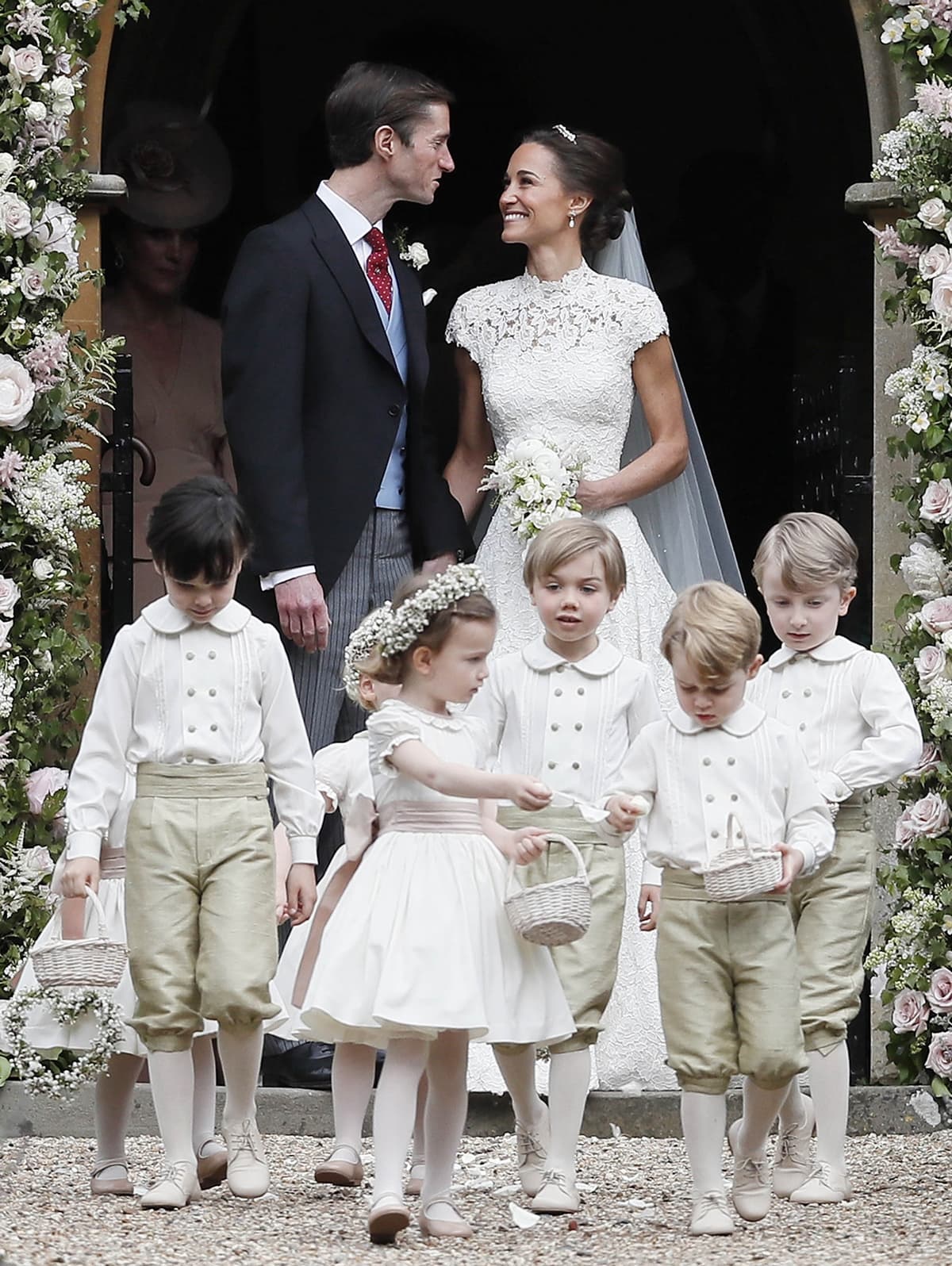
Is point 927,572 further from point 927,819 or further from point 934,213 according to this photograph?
point 934,213

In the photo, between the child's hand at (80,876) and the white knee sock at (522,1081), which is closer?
the child's hand at (80,876)

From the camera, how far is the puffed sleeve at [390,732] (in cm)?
443

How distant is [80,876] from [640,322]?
243 cm

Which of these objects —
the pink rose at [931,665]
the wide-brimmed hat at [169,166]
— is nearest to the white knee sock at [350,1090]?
the pink rose at [931,665]

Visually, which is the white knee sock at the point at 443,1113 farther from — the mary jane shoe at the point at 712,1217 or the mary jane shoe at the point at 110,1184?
the mary jane shoe at the point at 110,1184

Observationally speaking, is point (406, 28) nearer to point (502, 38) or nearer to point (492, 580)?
point (502, 38)

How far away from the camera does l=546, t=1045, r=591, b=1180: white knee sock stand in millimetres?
4613

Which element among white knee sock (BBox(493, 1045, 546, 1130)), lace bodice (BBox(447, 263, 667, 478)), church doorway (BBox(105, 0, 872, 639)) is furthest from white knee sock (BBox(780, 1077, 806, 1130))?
church doorway (BBox(105, 0, 872, 639))

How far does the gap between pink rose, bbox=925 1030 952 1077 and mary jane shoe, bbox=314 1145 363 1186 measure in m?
1.67

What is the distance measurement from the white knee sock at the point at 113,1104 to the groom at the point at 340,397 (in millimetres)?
1290

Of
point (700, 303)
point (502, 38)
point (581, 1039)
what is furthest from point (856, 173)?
point (581, 1039)

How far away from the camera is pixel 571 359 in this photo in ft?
20.3

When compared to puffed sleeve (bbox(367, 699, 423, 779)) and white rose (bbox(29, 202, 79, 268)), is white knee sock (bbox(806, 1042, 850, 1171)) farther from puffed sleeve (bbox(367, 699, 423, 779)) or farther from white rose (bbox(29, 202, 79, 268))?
white rose (bbox(29, 202, 79, 268))

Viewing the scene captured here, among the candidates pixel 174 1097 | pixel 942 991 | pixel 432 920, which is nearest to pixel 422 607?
pixel 432 920
